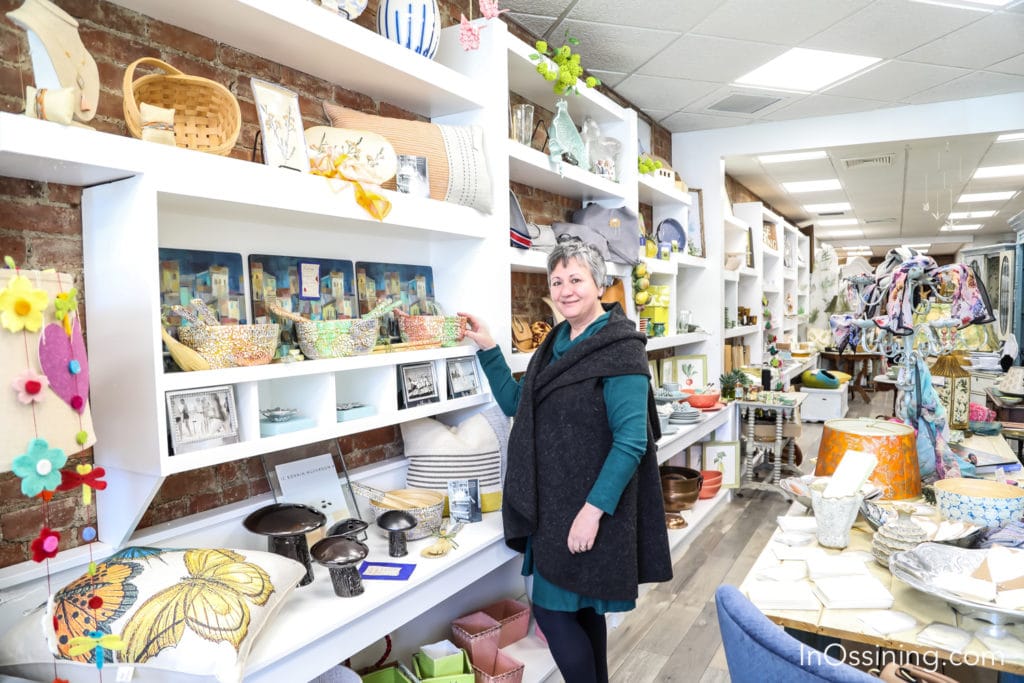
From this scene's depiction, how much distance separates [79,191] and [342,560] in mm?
1094

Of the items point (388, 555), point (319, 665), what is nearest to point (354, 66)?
point (388, 555)

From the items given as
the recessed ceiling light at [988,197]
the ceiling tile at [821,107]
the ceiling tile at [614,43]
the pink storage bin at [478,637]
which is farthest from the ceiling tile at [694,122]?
the recessed ceiling light at [988,197]

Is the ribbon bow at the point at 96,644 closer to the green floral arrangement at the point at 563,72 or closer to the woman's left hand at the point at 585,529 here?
the woman's left hand at the point at 585,529

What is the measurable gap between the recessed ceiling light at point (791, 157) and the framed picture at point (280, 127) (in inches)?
218

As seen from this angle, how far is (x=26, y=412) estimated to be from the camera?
1.17 m

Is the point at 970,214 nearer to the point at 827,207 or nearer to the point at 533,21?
the point at 827,207

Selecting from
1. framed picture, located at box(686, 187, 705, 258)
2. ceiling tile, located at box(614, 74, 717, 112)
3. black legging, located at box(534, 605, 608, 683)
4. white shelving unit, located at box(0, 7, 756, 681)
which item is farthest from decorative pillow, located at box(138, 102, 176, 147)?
framed picture, located at box(686, 187, 705, 258)

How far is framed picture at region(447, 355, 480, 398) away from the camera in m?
2.42

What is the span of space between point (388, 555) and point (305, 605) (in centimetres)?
39

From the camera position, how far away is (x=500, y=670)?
2.45 meters

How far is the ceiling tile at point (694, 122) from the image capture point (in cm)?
520

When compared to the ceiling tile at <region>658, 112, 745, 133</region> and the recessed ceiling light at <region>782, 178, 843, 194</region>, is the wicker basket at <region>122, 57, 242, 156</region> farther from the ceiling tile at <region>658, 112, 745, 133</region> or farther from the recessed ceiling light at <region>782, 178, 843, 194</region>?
the recessed ceiling light at <region>782, 178, 843, 194</region>

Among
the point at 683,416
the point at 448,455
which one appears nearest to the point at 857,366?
the point at 683,416

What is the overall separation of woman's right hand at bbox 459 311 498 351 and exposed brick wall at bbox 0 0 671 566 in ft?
2.23
